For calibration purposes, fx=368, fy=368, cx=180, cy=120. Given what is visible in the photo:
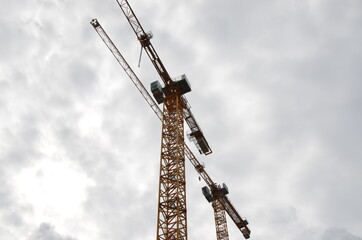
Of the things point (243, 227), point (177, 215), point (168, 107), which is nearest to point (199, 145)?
point (168, 107)

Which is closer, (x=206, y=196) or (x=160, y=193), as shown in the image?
(x=160, y=193)

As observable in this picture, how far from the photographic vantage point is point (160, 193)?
→ 1142 inches

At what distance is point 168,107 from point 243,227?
104 feet

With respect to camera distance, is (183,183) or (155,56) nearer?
(183,183)

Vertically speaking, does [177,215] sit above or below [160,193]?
below

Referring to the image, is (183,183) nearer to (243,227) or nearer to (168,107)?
(168,107)

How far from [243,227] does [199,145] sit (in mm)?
23131

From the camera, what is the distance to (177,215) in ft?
88.5

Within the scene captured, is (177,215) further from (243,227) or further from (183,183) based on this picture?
(243,227)

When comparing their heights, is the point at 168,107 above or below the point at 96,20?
below

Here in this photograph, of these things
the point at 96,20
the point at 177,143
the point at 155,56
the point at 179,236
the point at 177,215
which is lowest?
the point at 179,236

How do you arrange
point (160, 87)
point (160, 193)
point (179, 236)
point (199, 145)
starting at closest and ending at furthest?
point (179, 236)
point (160, 193)
point (160, 87)
point (199, 145)

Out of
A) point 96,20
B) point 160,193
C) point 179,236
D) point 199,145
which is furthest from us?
point 199,145

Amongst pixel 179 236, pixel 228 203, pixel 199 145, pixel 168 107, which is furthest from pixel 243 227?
pixel 179 236
